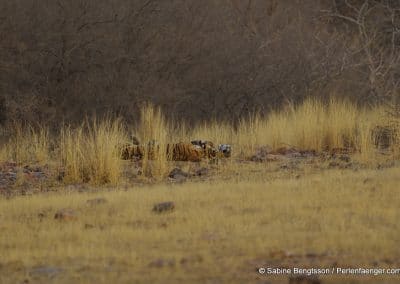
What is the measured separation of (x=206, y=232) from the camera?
698 centimetres

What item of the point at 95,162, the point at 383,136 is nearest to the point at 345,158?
the point at 383,136

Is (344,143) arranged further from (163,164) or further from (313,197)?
(313,197)

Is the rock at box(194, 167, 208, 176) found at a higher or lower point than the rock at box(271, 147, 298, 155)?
lower

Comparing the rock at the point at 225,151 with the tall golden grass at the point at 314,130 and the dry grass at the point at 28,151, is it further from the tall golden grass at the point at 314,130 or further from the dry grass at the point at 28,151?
the dry grass at the point at 28,151

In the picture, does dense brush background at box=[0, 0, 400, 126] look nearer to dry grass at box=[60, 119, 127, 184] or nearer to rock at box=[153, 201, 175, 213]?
dry grass at box=[60, 119, 127, 184]

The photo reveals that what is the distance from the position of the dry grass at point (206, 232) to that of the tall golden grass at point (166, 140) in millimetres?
1268

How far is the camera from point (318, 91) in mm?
22266

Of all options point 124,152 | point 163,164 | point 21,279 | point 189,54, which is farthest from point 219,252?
point 189,54

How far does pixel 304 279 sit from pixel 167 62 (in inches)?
673

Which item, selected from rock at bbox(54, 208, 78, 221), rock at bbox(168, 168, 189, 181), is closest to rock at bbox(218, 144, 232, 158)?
rock at bbox(168, 168, 189, 181)

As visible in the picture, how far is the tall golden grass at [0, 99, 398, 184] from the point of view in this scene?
34.5ft

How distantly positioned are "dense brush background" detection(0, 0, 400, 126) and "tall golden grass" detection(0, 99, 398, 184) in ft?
9.25

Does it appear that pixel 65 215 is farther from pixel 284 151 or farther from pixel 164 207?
pixel 284 151

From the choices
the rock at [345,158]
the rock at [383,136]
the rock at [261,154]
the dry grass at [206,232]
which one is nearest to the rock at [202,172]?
the rock at [261,154]
